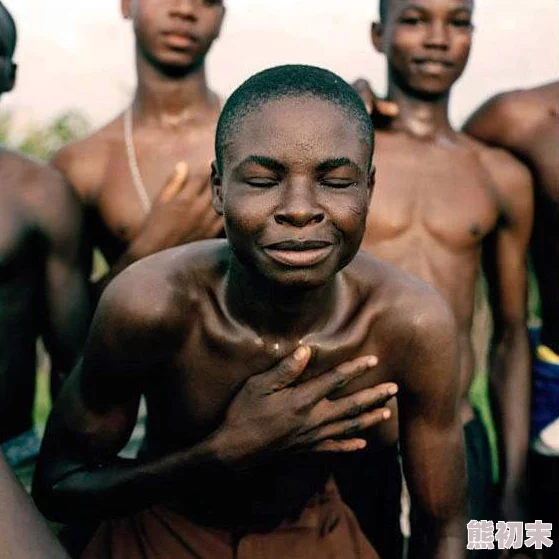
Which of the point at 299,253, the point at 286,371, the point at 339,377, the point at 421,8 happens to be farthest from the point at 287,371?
the point at 421,8

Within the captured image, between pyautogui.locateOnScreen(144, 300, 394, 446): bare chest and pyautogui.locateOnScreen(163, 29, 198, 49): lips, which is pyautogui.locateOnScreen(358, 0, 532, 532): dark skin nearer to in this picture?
pyautogui.locateOnScreen(163, 29, 198, 49): lips

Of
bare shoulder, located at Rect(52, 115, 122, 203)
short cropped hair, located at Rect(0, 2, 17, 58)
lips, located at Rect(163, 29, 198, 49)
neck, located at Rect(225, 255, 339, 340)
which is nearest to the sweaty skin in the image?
bare shoulder, located at Rect(52, 115, 122, 203)

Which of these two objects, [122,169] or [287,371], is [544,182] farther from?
[287,371]

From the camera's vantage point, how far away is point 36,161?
2857 mm

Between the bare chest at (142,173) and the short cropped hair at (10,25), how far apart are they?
43 centimetres

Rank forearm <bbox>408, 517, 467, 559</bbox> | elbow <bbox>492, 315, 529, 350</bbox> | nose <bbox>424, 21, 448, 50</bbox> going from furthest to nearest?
elbow <bbox>492, 315, 529, 350</bbox> < nose <bbox>424, 21, 448, 50</bbox> < forearm <bbox>408, 517, 467, 559</bbox>

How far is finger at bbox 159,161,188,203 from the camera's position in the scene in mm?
2719

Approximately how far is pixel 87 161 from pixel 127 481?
1.29 m

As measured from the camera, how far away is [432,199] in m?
3.08

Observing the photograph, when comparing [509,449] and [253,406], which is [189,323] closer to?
[253,406]

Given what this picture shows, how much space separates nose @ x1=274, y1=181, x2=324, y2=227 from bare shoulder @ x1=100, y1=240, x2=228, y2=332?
342mm

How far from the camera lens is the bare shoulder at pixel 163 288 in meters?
1.90

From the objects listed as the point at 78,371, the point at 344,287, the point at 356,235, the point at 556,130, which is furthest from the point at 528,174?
the point at 78,371

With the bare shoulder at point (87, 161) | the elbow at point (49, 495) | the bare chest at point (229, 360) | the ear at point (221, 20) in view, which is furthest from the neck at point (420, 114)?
the elbow at point (49, 495)
